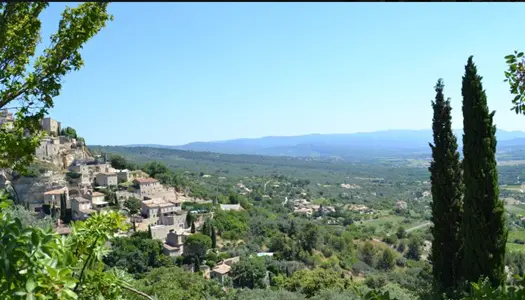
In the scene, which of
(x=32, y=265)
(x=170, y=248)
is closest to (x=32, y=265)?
(x=32, y=265)

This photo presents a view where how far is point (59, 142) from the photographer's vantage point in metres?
46.4

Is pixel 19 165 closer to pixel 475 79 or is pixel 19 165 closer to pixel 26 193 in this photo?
pixel 475 79

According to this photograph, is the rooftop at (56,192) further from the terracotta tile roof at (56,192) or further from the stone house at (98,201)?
the stone house at (98,201)

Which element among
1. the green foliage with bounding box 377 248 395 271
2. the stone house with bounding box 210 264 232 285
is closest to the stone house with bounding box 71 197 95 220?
the stone house with bounding box 210 264 232 285

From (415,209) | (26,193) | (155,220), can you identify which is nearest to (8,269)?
(155,220)

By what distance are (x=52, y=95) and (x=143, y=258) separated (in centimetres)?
2528

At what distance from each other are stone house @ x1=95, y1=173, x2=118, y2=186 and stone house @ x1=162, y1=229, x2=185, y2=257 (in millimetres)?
14617

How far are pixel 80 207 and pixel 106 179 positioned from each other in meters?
9.38

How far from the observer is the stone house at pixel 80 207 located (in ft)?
112

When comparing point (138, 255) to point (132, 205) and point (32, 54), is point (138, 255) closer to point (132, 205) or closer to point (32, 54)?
point (132, 205)

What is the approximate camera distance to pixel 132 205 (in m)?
38.9

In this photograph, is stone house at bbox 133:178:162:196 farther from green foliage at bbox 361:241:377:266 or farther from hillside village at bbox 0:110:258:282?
green foliage at bbox 361:241:377:266

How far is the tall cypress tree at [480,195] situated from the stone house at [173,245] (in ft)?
78.9

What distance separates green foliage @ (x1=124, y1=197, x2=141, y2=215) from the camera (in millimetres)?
38781
